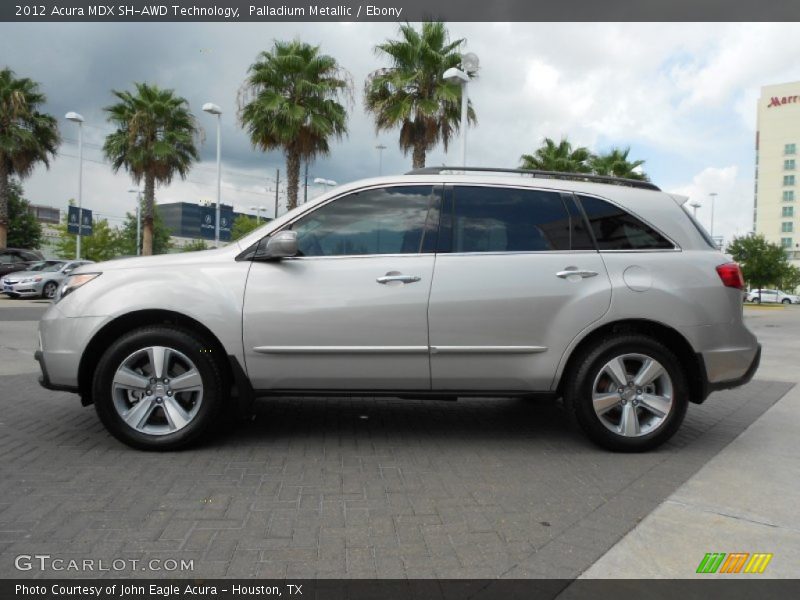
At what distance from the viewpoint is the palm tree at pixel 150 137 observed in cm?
2969

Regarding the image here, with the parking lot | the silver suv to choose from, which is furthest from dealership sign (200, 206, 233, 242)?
the silver suv

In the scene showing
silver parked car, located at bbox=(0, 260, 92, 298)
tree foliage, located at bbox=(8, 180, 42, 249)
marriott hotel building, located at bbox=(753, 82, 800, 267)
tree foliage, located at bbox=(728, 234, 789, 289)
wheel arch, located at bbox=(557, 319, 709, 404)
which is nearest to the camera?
wheel arch, located at bbox=(557, 319, 709, 404)

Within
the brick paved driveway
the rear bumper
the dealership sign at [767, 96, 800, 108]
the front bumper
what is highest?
the dealership sign at [767, 96, 800, 108]

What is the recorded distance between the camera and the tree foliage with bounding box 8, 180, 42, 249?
1842 inches

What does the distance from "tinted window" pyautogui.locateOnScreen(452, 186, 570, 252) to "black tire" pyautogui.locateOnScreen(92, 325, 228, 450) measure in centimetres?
180

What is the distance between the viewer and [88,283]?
13.8 ft

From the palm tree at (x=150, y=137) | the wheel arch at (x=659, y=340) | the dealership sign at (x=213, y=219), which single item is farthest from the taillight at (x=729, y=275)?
the palm tree at (x=150, y=137)

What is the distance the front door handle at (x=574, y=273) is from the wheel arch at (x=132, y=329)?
223cm

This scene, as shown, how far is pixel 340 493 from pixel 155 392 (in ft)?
4.84

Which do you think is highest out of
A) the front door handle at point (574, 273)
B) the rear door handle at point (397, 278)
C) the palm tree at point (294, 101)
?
the palm tree at point (294, 101)

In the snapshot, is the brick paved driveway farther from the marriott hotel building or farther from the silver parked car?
the marriott hotel building

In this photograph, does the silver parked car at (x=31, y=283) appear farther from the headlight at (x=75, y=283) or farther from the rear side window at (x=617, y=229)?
the rear side window at (x=617, y=229)

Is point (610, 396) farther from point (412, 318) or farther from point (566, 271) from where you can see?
point (412, 318)

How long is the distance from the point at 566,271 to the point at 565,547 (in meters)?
1.89
